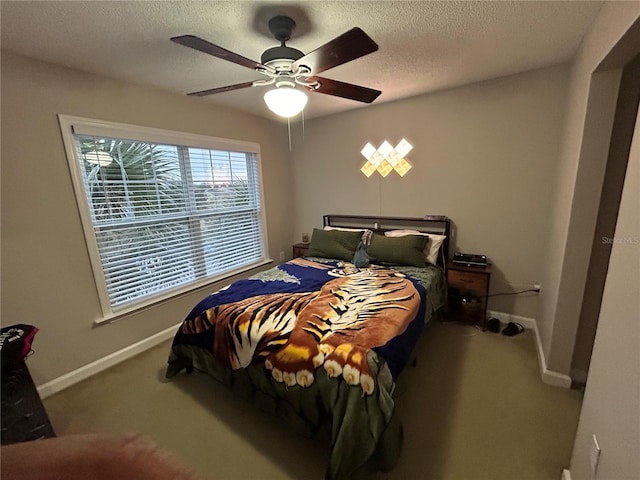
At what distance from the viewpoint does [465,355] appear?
7.73 ft

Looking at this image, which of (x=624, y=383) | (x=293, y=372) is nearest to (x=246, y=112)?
(x=293, y=372)

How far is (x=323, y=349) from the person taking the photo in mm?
1483

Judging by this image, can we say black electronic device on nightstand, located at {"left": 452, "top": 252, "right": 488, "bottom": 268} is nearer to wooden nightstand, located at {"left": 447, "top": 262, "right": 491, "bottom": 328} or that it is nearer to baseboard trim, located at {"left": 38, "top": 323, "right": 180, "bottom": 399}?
wooden nightstand, located at {"left": 447, "top": 262, "right": 491, "bottom": 328}

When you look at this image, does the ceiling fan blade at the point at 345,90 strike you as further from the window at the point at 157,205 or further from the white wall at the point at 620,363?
the window at the point at 157,205

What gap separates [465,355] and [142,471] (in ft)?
8.26

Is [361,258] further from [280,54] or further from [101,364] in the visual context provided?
[101,364]

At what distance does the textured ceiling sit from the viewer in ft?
4.66

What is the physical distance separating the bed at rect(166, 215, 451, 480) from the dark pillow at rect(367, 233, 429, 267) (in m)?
0.01

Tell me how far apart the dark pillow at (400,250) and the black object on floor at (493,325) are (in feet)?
2.84

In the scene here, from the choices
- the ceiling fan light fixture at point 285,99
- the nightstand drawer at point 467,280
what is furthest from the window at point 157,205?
the nightstand drawer at point 467,280

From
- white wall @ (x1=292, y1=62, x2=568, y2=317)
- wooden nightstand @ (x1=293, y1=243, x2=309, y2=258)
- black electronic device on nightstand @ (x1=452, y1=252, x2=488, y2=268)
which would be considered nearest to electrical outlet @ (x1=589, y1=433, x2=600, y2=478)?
black electronic device on nightstand @ (x1=452, y1=252, x2=488, y2=268)

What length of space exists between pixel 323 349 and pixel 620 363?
116 centimetres

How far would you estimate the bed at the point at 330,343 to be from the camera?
1.32 metres

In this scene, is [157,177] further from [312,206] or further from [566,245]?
[566,245]
